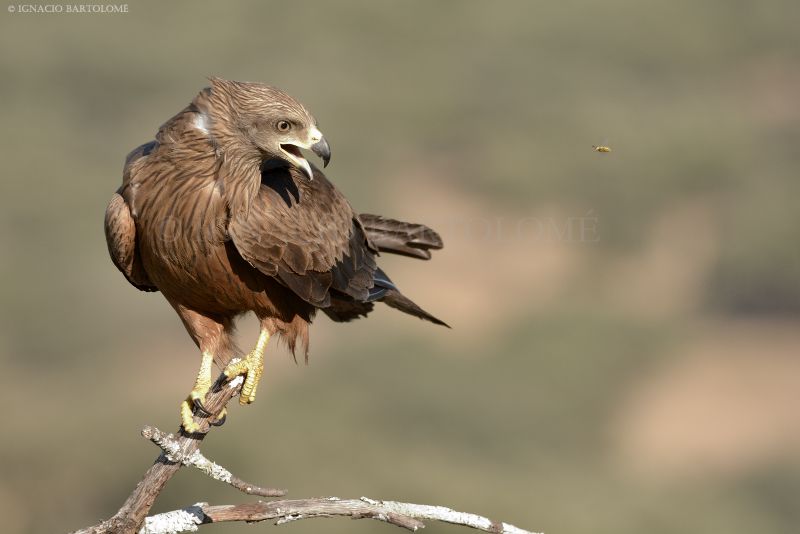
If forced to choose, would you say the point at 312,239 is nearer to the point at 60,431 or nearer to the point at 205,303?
the point at 205,303

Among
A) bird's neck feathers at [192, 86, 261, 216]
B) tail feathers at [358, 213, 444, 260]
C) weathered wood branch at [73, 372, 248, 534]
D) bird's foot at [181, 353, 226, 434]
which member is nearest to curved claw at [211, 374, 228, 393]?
bird's foot at [181, 353, 226, 434]

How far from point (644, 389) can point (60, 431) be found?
8.29 meters

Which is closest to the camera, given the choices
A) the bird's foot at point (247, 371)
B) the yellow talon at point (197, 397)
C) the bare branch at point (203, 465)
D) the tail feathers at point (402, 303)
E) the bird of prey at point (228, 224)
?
the bare branch at point (203, 465)

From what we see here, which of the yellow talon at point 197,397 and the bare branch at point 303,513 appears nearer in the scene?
the bare branch at point 303,513

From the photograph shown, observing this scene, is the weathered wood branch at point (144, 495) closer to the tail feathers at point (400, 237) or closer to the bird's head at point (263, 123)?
the bird's head at point (263, 123)

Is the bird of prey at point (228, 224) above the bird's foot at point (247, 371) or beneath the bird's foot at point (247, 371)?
above

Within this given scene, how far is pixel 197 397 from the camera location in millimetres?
6250

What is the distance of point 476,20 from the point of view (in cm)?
3284

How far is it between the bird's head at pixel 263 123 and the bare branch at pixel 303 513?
5.44 feet

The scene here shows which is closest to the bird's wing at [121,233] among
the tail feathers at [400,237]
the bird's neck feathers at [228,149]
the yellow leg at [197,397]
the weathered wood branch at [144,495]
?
the bird's neck feathers at [228,149]

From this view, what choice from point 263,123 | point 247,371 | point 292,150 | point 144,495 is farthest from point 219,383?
point 263,123

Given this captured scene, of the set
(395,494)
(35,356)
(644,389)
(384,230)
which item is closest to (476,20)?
(644,389)

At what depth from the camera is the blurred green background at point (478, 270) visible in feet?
42.0

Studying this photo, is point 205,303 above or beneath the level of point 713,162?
beneath
